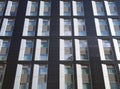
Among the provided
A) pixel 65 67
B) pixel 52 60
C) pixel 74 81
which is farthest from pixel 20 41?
pixel 74 81

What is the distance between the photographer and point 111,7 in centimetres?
2575

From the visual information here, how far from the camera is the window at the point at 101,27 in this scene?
2282 centimetres

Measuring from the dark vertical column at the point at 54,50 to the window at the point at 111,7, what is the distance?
21.8 feet

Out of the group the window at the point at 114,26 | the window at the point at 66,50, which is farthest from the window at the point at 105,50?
the window at the point at 66,50

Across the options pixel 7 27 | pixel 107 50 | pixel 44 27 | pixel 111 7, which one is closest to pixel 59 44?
pixel 44 27

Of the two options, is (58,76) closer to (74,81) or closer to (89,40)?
(74,81)

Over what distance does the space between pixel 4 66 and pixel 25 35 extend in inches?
180

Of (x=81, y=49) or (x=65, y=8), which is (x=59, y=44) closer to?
(x=81, y=49)

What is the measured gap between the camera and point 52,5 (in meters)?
25.8

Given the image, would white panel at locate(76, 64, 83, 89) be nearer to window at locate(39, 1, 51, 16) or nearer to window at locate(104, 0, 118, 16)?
window at locate(39, 1, 51, 16)

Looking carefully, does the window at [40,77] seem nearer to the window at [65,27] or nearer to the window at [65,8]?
the window at [65,27]

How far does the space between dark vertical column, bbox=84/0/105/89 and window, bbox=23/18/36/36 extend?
6548mm

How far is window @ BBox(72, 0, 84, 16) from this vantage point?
25.0 meters

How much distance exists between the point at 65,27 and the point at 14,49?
22.1 ft
